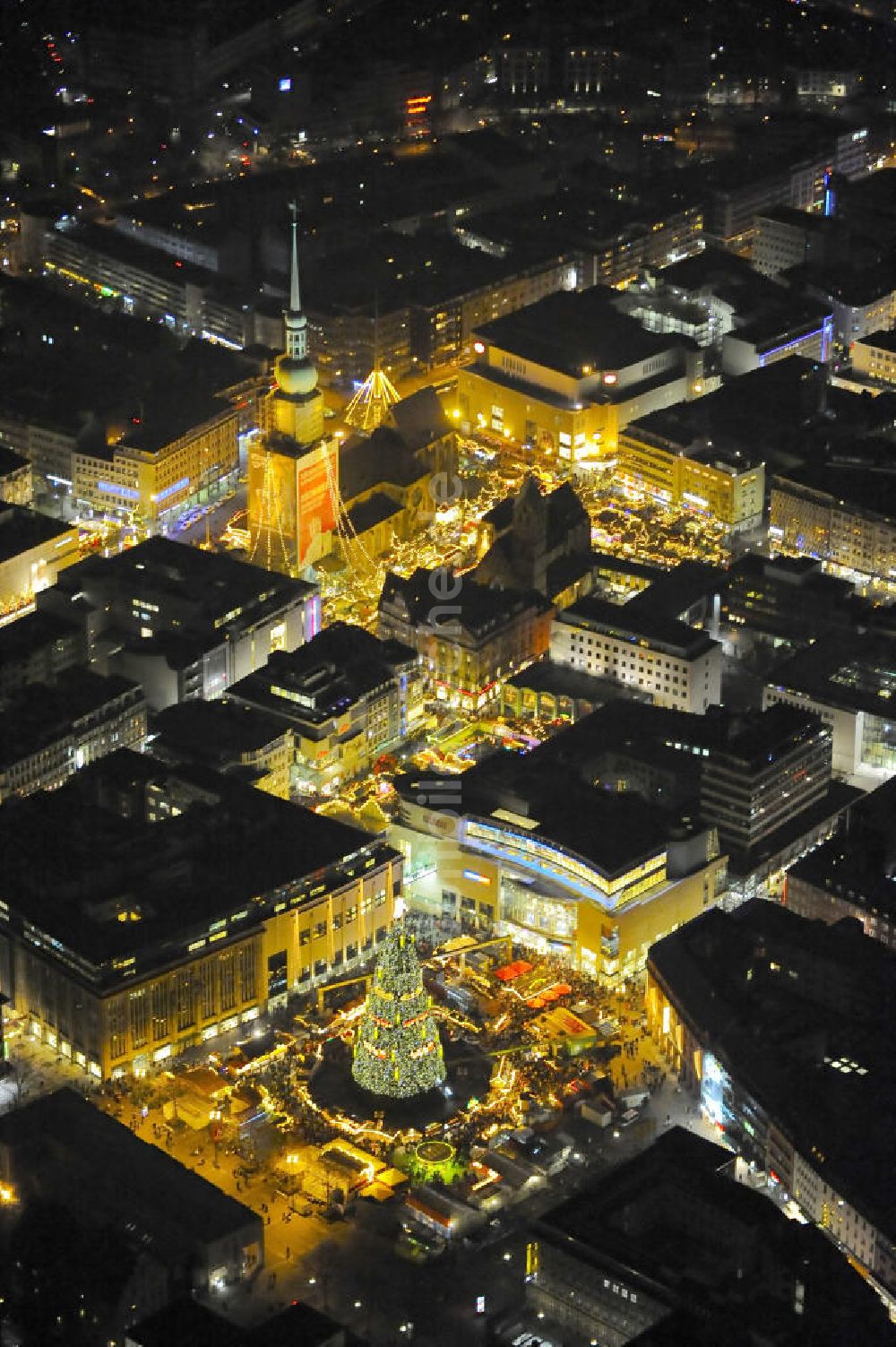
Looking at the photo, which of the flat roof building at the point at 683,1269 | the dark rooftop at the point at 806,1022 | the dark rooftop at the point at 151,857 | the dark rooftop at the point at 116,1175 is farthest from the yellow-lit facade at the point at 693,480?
the dark rooftop at the point at 116,1175

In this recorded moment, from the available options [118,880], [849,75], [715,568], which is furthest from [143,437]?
[849,75]

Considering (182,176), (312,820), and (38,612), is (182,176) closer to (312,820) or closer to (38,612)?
(38,612)

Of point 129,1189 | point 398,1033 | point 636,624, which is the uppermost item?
point 636,624

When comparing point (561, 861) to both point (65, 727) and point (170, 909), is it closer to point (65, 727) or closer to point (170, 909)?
point (170, 909)

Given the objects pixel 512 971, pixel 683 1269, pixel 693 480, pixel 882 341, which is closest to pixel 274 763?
pixel 512 971

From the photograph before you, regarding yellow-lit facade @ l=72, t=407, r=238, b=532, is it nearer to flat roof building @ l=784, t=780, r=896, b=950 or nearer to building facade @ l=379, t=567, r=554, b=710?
building facade @ l=379, t=567, r=554, b=710

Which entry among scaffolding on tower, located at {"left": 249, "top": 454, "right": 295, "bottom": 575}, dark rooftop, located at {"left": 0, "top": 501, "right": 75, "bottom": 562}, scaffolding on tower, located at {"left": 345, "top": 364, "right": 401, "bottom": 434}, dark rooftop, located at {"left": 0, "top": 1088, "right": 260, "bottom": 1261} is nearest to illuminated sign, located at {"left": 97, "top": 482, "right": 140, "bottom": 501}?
dark rooftop, located at {"left": 0, "top": 501, "right": 75, "bottom": 562}
